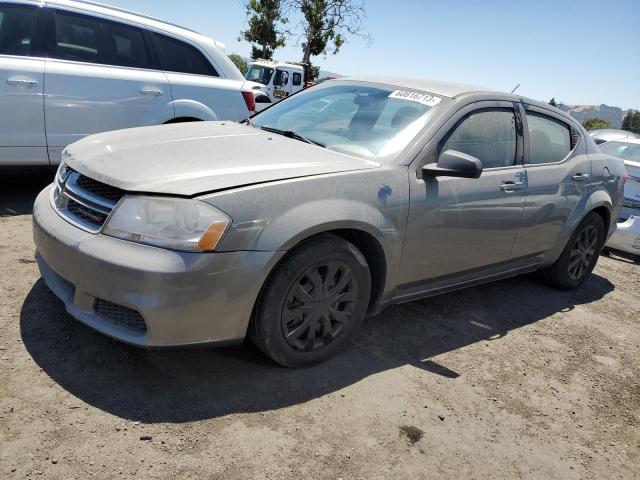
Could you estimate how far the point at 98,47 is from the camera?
16.8 ft

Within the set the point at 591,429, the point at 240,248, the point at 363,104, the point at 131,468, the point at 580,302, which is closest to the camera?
the point at 131,468

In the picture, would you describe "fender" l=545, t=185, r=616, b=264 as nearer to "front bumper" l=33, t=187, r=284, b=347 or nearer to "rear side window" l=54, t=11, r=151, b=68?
"front bumper" l=33, t=187, r=284, b=347

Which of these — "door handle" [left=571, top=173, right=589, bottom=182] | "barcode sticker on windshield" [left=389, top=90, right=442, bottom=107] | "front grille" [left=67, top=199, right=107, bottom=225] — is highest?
"barcode sticker on windshield" [left=389, top=90, right=442, bottom=107]

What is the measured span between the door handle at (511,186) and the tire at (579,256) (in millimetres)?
1114

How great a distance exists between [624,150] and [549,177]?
458 centimetres

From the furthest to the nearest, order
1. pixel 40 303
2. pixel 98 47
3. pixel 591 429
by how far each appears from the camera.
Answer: pixel 98 47, pixel 40 303, pixel 591 429

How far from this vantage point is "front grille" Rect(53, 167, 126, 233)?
2570 mm

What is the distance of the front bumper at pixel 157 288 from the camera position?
236cm

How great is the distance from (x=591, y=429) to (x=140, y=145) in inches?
112

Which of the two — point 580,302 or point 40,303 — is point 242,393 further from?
point 580,302

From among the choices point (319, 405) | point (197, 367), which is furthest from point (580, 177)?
point (197, 367)

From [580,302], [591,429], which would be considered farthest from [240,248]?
[580,302]

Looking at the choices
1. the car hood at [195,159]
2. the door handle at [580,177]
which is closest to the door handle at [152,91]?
the car hood at [195,159]

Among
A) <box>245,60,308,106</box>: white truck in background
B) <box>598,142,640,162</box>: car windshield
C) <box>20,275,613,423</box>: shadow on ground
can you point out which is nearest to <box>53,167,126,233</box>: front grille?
<box>20,275,613,423</box>: shadow on ground
